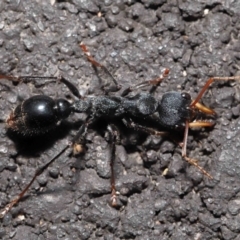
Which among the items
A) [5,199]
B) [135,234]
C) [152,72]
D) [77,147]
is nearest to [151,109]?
[152,72]

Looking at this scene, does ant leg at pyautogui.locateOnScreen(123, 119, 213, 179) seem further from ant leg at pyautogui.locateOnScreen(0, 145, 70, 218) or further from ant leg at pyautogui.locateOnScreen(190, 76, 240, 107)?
ant leg at pyautogui.locateOnScreen(0, 145, 70, 218)

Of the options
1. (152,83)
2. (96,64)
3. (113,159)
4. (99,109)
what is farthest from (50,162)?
(152,83)

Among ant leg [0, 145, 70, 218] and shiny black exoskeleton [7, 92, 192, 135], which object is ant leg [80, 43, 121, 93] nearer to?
shiny black exoskeleton [7, 92, 192, 135]

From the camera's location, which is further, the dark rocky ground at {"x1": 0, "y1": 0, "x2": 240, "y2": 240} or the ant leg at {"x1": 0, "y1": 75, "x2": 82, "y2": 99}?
the ant leg at {"x1": 0, "y1": 75, "x2": 82, "y2": 99}

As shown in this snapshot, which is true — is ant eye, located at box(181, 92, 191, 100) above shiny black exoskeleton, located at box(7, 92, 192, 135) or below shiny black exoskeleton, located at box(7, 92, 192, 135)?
above

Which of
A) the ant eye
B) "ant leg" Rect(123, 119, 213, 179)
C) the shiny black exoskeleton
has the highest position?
the ant eye

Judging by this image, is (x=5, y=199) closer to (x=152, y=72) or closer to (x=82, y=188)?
(x=82, y=188)

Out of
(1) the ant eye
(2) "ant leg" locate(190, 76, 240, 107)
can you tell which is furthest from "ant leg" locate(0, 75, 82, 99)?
(2) "ant leg" locate(190, 76, 240, 107)
